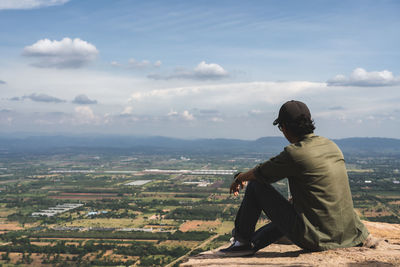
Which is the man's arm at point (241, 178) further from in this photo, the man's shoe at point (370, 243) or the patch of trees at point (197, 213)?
the patch of trees at point (197, 213)

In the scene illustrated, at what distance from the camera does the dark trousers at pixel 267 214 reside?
443cm

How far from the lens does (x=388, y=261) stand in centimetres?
437

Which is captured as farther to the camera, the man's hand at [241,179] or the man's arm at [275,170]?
the man's hand at [241,179]

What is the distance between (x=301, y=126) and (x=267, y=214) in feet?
3.84

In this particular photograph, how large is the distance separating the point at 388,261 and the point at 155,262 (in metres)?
36.1

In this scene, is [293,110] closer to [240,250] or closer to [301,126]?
[301,126]

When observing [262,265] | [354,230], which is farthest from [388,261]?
[262,265]

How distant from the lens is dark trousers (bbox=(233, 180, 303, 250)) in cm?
443

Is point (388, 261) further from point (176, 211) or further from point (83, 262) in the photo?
point (176, 211)

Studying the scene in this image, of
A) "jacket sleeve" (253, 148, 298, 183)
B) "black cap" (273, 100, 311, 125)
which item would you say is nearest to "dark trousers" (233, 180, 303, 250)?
"jacket sleeve" (253, 148, 298, 183)

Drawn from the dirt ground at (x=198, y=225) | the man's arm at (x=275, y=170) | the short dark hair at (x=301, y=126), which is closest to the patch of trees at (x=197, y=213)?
the dirt ground at (x=198, y=225)

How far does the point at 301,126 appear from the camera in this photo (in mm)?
4355

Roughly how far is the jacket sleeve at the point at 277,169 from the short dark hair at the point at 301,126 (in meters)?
0.40

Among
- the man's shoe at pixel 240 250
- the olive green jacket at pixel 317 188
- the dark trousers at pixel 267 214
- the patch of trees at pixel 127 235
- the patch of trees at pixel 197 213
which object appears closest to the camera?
the olive green jacket at pixel 317 188
